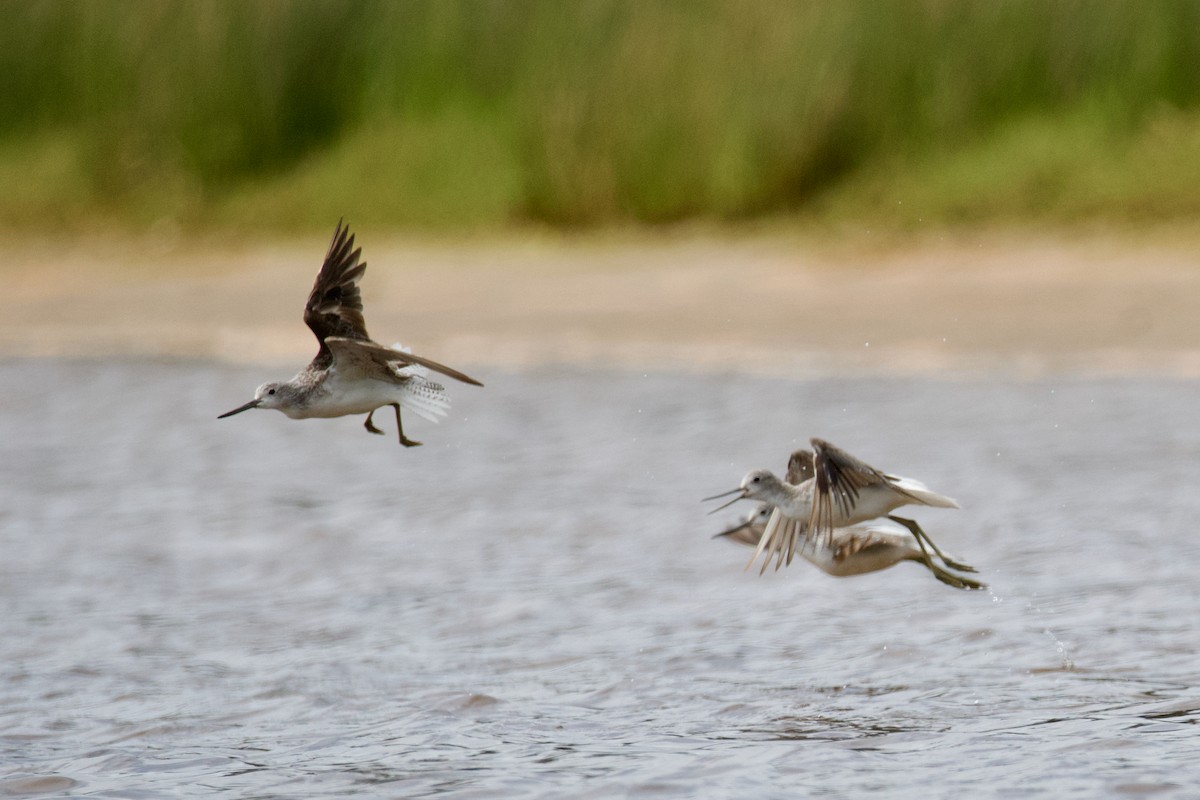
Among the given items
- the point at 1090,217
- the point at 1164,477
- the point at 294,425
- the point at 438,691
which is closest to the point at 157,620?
the point at 438,691

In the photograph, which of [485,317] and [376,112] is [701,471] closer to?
[485,317]

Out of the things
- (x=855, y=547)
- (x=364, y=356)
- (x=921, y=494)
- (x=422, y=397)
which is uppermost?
(x=364, y=356)

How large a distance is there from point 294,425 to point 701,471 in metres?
3.22

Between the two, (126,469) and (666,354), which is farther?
(666,354)

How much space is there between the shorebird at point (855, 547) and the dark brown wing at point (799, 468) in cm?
10

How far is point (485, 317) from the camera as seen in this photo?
12.6m

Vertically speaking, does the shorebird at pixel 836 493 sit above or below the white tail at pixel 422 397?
below

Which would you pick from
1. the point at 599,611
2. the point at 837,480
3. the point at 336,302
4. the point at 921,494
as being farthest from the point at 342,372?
the point at 599,611

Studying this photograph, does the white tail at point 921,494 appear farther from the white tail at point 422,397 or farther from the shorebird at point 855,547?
the white tail at point 422,397

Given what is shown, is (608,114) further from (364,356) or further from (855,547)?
(364,356)

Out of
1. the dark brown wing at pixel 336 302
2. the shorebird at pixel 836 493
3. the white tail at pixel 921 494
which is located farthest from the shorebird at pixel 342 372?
the white tail at pixel 921 494

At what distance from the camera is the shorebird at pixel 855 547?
5.56 m

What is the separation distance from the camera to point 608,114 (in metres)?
14.2

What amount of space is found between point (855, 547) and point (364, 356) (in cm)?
147
